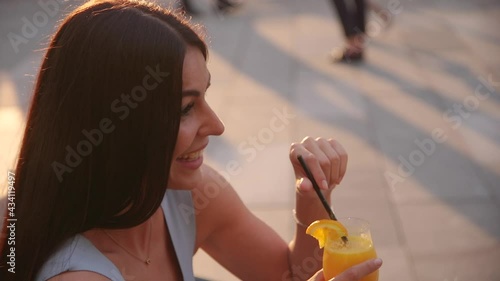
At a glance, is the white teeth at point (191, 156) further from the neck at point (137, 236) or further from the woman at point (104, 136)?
the neck at point (137, 236)

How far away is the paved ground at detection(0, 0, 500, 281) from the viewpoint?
368cm

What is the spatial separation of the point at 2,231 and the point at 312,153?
0.81 meters

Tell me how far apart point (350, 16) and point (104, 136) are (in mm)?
5149

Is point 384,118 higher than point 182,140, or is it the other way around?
point 182,140

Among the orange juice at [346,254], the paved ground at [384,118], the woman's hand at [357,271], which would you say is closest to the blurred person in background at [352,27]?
the paved ground at [384,118]

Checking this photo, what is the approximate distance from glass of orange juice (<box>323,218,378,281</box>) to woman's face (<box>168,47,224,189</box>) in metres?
0.39

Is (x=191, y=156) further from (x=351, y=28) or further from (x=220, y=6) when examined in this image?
(x=220, y=6)

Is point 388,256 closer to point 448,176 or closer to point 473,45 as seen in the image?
point 448,176

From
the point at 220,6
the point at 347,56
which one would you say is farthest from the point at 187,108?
the point at 220,6

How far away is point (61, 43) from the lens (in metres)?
1.60

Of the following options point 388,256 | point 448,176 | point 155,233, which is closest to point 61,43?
point 155,233

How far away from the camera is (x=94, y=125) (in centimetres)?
158

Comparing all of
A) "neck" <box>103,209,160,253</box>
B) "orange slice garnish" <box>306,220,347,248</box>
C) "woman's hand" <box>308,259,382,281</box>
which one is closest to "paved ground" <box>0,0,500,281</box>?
"neck" <box>103,209,160,253</box>

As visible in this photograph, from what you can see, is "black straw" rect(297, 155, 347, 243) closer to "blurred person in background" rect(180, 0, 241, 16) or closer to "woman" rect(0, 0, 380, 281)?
"woman" rect(0, 0, 380, 281)
